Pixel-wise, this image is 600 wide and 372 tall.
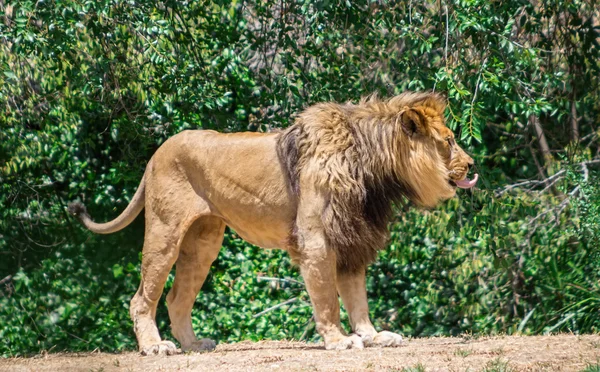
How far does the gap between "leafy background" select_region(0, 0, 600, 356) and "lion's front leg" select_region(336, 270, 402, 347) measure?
121 centimetres

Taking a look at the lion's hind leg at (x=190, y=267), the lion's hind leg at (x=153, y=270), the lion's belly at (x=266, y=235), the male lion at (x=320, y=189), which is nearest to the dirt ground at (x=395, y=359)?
the lion's hind leg at (x=153, y=270)

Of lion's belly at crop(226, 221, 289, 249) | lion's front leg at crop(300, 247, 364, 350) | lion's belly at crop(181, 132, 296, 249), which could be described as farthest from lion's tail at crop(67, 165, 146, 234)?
lion's front leg at crop(300, 247, 364, 350)

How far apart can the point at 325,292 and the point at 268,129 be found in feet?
9.94

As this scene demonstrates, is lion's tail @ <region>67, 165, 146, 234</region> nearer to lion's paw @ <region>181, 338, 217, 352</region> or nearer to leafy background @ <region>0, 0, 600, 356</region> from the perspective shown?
leafy background @ <region>0, 0, 600, 356</region>

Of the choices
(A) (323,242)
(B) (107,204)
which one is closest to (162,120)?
(B) (107,204)

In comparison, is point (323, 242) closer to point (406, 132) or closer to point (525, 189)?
point (406, 132)

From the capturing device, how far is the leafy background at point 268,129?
7293 millimetres

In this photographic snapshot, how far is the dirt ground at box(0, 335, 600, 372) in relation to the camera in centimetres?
490

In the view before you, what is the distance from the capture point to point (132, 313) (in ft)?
21.4

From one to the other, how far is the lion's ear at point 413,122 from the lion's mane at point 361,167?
0.03 metres

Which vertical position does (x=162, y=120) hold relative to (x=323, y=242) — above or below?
above

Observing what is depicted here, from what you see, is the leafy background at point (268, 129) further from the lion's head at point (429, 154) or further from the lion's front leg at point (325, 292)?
the lion's front leg at point (325, 292)

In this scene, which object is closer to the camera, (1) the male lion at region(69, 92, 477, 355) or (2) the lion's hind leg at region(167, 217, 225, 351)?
(1) the male lion at region(69, 92, 477, 355)

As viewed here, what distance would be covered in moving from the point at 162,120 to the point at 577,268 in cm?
389
